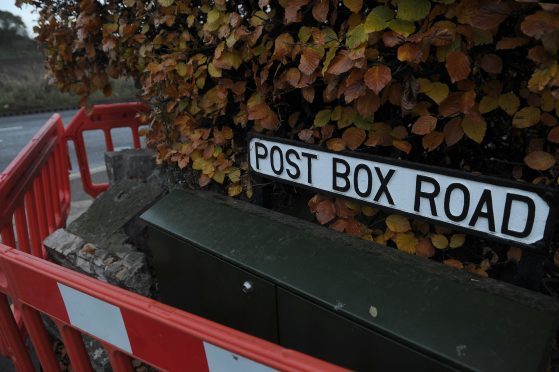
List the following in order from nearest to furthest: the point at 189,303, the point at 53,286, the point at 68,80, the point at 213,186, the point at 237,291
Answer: the point at 53,286 < the point at 237,291 < the point at 189,303 < the point at 213,186 < the point at 68,80

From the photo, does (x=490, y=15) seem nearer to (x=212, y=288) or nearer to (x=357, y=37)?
(x=357, y=37)

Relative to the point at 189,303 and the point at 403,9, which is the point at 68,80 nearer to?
the point at 189,303

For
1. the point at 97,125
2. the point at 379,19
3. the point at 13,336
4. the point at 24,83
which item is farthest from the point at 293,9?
the point at 24,83

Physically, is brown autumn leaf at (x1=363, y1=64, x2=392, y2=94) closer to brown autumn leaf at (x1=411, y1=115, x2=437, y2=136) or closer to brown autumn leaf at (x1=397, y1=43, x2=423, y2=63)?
brown autumn leaf at (x1=397, y1=43, x2=423, y2=63)

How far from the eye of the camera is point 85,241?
2.41 m

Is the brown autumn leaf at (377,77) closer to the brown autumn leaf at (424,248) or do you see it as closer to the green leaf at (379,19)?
the green leaf at (379,19)

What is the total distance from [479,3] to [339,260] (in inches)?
34.5

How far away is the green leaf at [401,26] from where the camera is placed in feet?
3.84

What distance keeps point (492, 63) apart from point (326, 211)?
0.78 meters

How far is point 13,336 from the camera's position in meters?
1.75

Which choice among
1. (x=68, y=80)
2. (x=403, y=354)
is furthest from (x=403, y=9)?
(x=68, y=80)

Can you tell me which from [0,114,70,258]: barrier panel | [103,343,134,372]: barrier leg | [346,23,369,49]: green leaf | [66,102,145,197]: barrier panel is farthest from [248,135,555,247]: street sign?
[66,102,145,197]: barrier panel

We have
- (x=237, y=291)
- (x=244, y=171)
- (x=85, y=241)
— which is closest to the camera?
(x=237, y=291)

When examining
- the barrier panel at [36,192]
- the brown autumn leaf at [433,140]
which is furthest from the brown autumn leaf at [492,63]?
the barrier panel at [36,192]
